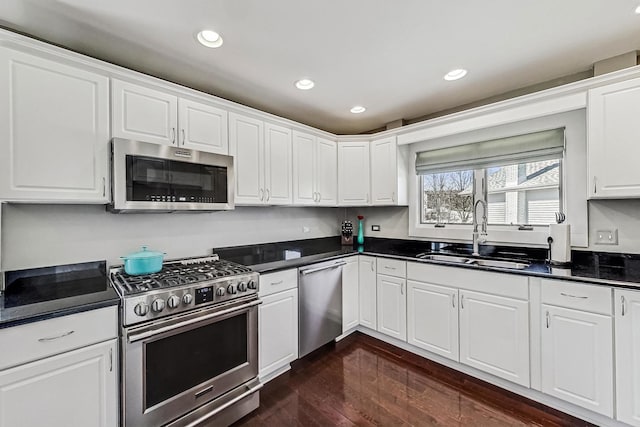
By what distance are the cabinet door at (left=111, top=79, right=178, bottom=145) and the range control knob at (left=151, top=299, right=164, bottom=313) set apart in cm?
111

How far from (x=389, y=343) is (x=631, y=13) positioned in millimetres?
3036

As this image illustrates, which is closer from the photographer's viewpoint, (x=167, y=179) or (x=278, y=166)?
(x=167, y=179)

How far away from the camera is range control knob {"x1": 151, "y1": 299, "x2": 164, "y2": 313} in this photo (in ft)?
4.99

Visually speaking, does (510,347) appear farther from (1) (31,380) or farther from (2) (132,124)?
(2) (132,124)

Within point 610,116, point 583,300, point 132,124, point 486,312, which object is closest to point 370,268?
point 486,312

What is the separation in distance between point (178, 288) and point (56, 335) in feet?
1.76

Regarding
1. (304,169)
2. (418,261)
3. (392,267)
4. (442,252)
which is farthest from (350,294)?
(304,169)

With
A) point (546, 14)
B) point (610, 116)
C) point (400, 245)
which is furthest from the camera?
point (400, 245)

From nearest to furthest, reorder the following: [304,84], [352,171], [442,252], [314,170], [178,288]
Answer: [178,288]
[304,84]
[442,252]
[314,170]
[352,171]

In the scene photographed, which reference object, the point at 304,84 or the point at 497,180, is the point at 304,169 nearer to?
the point at 304,84

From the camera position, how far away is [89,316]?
1.38m

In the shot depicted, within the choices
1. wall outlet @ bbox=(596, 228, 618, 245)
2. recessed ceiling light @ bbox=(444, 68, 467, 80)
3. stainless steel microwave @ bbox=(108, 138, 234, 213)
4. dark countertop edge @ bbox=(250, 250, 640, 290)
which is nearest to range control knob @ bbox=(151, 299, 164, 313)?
stainless steel microwave @ bbox=(108, 138, 234, 213)

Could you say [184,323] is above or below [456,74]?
below

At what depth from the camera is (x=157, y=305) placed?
1528mm
